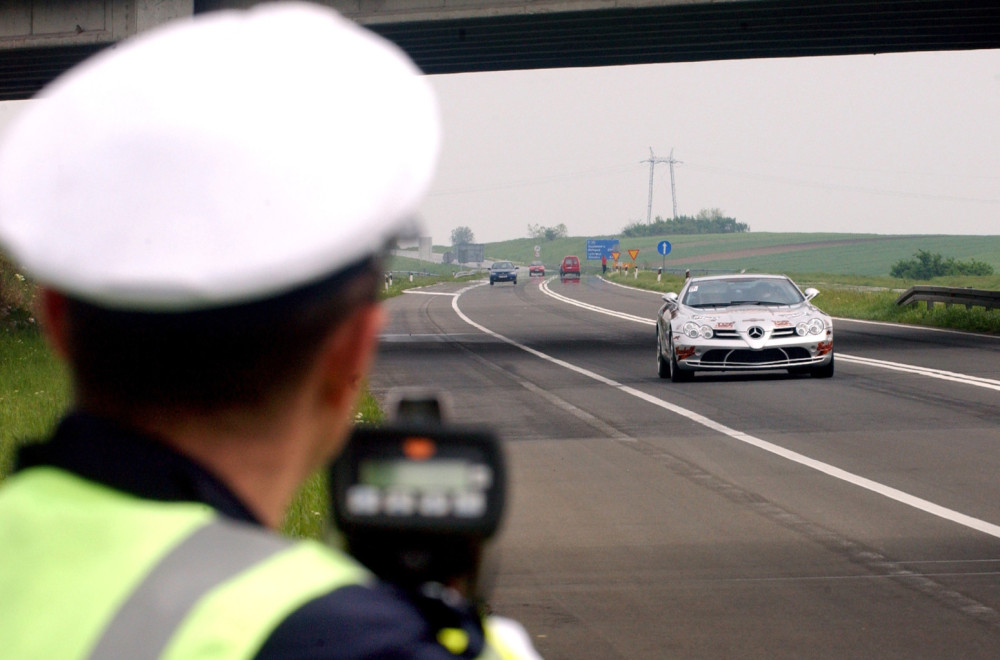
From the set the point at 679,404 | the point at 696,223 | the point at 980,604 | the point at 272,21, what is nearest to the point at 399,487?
the point at 272,21

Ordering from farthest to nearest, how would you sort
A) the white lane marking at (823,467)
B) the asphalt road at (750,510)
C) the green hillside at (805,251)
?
the green hillside at (805,251) → the white lane marking at (823,467) → the asphalt road at (750,510)

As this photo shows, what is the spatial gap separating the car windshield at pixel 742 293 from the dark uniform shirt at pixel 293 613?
1869 cm

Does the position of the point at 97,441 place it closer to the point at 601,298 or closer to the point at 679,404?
the point at 679,404

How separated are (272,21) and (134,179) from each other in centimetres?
20

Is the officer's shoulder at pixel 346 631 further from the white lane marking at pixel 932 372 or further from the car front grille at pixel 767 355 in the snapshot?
the car front grille at pixel 767 355

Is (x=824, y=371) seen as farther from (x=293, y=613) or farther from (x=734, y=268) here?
(x=734, y=268)

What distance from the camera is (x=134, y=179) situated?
112cm

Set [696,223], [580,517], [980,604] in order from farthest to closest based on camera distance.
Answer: [696,223]
[580,517]
[980,604]

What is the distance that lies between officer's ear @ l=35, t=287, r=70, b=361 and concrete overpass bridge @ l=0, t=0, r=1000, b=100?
22853mm

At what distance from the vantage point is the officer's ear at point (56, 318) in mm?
1207

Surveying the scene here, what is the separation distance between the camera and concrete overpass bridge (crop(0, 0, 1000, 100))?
2403 centimetres

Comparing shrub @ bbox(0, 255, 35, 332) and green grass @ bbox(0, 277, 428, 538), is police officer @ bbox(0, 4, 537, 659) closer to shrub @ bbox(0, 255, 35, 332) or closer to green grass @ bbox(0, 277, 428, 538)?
green grass @ bbox(0, 277, 428, 538)

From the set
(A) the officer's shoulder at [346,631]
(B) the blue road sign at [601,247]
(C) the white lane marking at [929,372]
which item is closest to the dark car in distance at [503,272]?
(B) the blue road sign at [601,247]

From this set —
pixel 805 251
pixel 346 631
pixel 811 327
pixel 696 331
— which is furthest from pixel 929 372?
pixel 805 251
